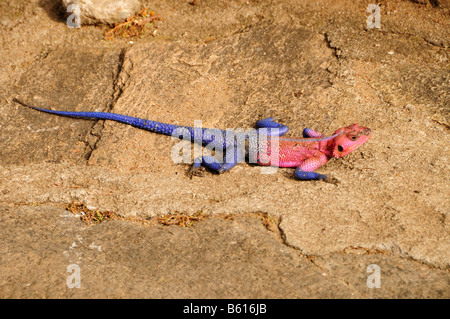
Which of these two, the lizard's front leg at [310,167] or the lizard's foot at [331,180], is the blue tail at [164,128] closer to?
the lizard's front leg at [310,167]

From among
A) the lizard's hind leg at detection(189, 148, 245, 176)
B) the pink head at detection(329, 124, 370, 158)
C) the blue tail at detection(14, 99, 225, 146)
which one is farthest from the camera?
the blue tail at detection(14, 99, 225, 146)

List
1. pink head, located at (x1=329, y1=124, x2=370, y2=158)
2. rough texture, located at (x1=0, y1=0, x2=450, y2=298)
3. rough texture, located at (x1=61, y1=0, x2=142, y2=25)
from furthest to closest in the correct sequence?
rough texture, located at (x1=61, y1=0, x2=142, y2=25) → pink head, located at (x1=329, y1=124, x2=370, y2=158) → rough texture, located at (x1=0, y1=0, x2=450, y2=298)

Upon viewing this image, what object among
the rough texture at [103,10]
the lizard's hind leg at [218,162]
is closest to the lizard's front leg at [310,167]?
the lizard's hind leg at [218,162]

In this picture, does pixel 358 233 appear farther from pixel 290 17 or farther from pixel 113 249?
pixel 290 17

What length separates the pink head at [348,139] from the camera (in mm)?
5457

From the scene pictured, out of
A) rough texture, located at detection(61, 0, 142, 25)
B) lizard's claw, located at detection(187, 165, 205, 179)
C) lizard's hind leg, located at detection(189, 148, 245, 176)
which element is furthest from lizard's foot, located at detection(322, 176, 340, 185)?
rough texture, located at detection(61, 0, 142, 25)

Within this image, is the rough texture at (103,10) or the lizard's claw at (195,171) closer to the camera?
the lizard's claw at (195,171)

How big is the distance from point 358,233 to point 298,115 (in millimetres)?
2422

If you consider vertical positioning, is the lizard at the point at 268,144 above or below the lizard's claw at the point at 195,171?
above

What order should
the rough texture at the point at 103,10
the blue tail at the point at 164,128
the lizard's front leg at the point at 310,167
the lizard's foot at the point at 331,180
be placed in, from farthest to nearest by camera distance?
the rough texture at the point at 103,10 < the blue tail at the point at 164,128 < the lizard's front leg at the point at 310,167 < the lizard's foot at the point at 331,180

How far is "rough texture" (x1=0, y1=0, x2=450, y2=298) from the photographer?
3.98 m

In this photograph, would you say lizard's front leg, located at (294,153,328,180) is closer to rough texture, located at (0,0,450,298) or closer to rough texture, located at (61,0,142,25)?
rough texture, located at (0,0,450,298)

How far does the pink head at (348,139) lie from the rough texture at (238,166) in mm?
177

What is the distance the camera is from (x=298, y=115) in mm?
6305
